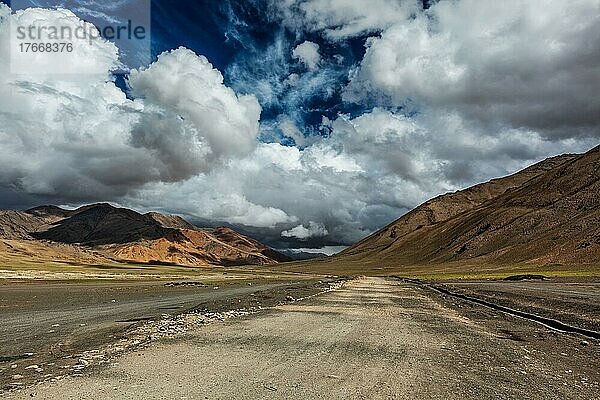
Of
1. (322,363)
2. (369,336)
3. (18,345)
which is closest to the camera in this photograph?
(322,363)

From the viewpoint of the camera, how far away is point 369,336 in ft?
57.1

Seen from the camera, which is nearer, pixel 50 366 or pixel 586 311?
pixel 50 366

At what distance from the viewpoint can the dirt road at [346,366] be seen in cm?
970

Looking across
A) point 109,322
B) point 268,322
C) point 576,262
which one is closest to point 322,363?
point 268,322

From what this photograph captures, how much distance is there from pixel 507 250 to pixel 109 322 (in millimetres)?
200473

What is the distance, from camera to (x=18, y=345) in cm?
1588

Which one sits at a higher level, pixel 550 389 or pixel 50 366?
pixel 50 366

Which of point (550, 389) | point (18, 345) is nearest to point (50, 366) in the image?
point (18, 345)

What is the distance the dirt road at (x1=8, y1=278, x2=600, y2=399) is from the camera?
382 inches

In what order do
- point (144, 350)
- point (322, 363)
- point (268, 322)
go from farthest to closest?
1. point (268, 322)
2. point (144, 350)
3. point (322, 363)

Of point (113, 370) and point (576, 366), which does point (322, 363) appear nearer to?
point (113, 370)

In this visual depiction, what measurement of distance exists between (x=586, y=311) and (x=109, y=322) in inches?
1066

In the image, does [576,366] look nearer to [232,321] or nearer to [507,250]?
[232,321]

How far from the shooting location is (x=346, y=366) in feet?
39.7
